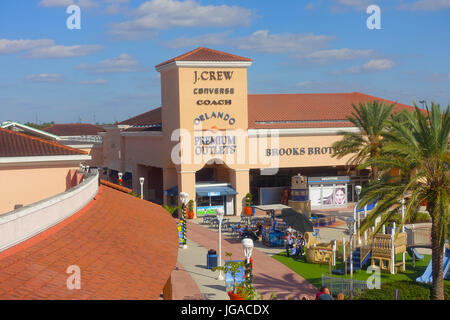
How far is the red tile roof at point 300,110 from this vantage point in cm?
4638

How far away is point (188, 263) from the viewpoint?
26.9 m

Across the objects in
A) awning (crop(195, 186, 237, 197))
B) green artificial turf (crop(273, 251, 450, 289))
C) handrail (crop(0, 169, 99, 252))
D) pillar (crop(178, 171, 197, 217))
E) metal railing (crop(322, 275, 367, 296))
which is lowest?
green artificial turf (crop(273, 251, 450, 289))

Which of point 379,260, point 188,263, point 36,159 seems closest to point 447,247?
point 379,260

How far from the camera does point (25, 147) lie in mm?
21641

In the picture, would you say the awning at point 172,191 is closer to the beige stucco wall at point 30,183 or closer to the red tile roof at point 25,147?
the beige stucco wall at point 30,183

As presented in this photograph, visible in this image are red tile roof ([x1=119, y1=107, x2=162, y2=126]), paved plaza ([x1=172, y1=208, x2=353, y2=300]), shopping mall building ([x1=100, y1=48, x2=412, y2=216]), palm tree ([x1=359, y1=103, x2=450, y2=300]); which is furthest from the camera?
red tile roof ([x1=119, y1=107, x2=162, y2=126])

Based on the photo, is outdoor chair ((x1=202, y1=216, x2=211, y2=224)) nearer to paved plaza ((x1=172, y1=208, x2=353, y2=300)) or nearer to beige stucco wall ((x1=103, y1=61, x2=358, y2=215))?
beige stucco wall ((x1=103, y1=61, x2=358, y2=215))

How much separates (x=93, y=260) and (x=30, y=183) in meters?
11.3

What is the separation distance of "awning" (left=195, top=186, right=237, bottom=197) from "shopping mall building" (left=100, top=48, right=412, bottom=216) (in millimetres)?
82

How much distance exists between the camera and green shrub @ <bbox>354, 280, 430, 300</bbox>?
17766 millimetres

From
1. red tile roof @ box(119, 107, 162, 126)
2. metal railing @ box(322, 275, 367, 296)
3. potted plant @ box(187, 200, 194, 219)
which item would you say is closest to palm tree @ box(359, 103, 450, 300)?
metal railing @ box(322, 275, 367, 296)

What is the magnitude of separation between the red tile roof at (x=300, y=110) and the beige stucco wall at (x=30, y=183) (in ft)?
80.3

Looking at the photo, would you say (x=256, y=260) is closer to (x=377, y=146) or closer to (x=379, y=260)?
(x=379, y=260)

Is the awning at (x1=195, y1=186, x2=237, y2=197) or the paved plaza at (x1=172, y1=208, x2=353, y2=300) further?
the awning at (x1=195, y1=186, x2=237, y2=197)
